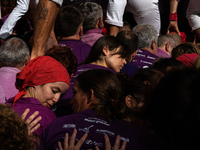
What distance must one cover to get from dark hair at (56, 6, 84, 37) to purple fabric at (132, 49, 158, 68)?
0.92 m

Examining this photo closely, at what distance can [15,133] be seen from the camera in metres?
1.08

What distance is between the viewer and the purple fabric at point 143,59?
3.75 m

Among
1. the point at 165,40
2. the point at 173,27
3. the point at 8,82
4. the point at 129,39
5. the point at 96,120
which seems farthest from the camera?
the point at 173,27

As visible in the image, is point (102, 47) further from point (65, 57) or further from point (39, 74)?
point (39, 74)

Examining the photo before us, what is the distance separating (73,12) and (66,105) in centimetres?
147

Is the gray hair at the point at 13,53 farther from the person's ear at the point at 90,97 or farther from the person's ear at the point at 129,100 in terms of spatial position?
the person's ear at the point at 129,100

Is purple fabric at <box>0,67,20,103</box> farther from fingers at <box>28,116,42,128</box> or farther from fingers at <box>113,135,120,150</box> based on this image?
fingers at <box>113,135,120,150</box>

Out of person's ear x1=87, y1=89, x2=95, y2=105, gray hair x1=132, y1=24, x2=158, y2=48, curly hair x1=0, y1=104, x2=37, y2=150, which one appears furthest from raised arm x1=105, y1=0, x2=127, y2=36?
curly hair x1=0, y1=104, x2=37, y2=150

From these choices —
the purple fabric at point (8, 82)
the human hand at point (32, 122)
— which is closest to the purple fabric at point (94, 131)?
the human hand at point (32, 122)

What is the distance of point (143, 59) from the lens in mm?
3859

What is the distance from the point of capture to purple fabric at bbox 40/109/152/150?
5.31ft

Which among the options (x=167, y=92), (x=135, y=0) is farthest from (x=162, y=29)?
(x=167, y=92)

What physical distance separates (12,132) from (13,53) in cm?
187

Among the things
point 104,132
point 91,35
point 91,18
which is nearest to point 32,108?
point 104,132
